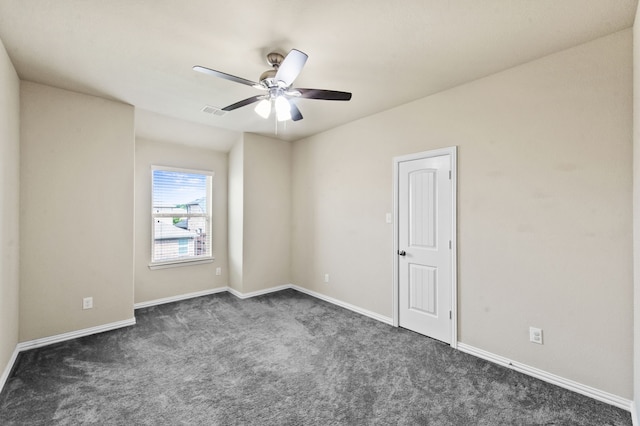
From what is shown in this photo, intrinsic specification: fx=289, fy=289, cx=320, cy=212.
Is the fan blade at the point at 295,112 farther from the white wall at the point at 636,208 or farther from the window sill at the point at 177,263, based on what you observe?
the window sill at the point at 177,263

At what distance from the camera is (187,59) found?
2.47m

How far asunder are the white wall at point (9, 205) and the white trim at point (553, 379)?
13.2 feet

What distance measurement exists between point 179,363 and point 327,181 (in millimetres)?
2991

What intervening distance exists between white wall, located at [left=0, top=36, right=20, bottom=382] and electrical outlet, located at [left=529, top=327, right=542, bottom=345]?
14.0 ft

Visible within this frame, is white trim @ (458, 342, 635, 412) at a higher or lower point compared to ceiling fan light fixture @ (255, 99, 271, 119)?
lower

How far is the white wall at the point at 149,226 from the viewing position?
4.24 metres

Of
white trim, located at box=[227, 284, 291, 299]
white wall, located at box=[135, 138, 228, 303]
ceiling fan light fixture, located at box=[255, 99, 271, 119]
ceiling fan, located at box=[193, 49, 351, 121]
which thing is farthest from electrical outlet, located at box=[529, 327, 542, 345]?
white wall, located at box=[135, 138, 228, 303]

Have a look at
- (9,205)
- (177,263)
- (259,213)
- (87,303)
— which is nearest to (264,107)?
(9,205)

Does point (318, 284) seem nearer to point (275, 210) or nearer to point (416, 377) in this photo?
point (275, 210)

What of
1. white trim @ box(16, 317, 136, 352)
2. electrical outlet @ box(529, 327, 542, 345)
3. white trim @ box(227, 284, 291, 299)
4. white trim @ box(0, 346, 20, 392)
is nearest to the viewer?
white trim @ box(0, 346, 20, 392)

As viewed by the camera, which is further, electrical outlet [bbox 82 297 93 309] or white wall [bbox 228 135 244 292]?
white wall [bbox 228 135 244 292]

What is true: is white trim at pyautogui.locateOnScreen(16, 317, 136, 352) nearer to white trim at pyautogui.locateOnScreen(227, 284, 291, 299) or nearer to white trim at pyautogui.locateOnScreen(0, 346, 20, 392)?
white trim at pyautogui.locateOnScreen(0, 346, 20, 392)

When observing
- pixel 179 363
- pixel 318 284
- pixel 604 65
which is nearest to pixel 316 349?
pixel 179 363

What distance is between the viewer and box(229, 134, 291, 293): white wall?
466 cm
